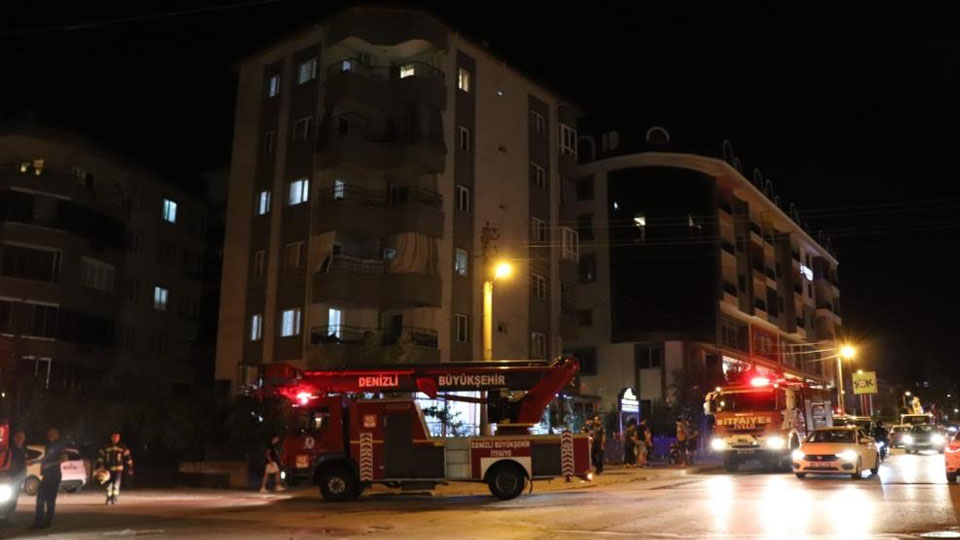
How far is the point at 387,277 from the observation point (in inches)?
1454

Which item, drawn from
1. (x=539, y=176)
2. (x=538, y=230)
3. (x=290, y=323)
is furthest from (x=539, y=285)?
(x=290, y=323)

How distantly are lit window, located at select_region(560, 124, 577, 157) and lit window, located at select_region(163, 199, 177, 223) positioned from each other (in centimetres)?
2282

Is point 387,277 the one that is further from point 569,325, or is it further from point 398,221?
point 569,325

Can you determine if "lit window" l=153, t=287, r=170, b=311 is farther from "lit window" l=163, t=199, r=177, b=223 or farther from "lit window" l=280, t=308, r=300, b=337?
"lit window" l=280, t=308, r=300, b=337

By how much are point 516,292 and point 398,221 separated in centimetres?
746

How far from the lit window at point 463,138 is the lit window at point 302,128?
22.6ft

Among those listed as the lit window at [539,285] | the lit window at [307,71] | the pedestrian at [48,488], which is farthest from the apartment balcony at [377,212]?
the pedestrian at [48,488]

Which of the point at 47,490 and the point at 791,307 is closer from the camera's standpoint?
the point at 47,490

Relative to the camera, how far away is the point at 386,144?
1502 inches

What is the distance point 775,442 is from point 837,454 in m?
4.92

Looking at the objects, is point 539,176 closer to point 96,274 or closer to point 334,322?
point 334,322

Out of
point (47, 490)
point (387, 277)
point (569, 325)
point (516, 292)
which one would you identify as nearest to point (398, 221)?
point (387, 277)

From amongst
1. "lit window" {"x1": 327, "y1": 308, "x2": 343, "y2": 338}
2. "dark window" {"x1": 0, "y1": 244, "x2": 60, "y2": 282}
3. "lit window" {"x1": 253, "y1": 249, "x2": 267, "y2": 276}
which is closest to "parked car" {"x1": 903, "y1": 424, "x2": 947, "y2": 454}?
"lit window" {"x1": 327, "y1": 308, "x2": 343, "y2": 338}

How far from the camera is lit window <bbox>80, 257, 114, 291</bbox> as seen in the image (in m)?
43.2
